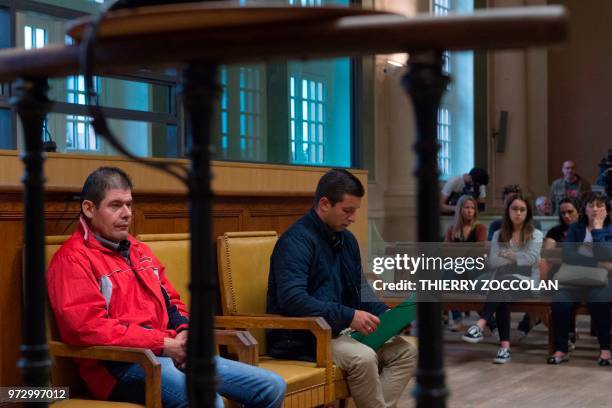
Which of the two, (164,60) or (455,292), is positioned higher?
Result: (164,60)

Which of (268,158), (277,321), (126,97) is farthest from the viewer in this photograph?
(268,158)

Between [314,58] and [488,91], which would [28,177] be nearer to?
[314,58]

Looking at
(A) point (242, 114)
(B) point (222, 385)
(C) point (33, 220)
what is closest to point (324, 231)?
(B) point (222, 385)

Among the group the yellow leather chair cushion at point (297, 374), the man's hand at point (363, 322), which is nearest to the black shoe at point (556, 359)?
the man's hand at point (363, 322)

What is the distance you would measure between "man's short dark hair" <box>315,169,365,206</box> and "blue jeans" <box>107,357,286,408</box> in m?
0.96

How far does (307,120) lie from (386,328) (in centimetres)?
509

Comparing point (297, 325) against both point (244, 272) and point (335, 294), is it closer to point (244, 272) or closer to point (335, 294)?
point (335, 294)

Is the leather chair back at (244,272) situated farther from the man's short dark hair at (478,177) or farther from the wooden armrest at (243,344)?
the man's short dark hair at (478,177)

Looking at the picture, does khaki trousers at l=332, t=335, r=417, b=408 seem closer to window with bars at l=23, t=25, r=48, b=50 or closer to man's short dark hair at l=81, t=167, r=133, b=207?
man's short dark hair at l=81, t=167, r=133, b=207

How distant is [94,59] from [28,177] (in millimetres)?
222

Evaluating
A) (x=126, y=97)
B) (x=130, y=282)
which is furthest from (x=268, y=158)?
(x=130, y=282)

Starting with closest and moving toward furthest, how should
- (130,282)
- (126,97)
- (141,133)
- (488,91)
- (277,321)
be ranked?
(130,282), (277,321), (126,97), (141,133), (488,91)

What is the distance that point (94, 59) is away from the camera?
1024 mm

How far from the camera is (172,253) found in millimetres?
3443
